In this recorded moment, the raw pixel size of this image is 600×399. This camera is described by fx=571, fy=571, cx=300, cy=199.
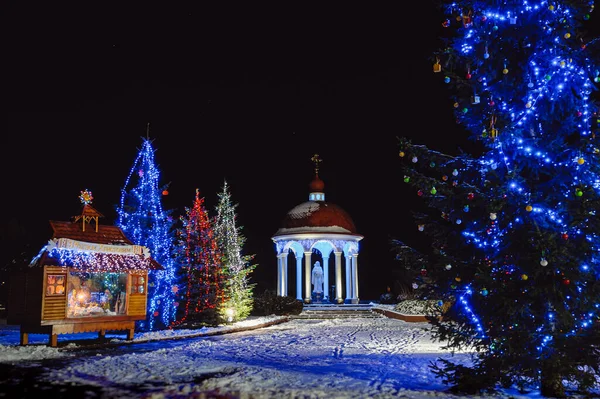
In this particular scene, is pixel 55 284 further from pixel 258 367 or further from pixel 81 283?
pixel 258 367

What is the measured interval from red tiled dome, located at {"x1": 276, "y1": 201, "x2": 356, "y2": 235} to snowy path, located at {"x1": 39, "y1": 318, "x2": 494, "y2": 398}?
19.4 m

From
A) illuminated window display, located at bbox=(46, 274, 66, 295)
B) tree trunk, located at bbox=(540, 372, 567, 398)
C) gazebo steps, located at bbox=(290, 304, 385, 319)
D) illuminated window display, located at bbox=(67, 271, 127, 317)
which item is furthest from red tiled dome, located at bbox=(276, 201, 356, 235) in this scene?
tree trunk, located at bbox=(540, 372, 567, 398)

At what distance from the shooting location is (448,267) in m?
8.55

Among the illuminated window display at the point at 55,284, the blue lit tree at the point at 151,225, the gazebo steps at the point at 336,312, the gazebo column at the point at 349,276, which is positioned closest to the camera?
the illuminated window display at the point at 55,284

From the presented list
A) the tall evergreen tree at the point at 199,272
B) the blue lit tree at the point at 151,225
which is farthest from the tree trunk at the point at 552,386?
the tall evergreen tree at the point at 199,272

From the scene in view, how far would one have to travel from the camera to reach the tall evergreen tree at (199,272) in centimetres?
2288

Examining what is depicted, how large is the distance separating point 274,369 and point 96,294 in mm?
8774

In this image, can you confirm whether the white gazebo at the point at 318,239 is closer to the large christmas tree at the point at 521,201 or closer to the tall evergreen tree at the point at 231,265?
the tall evergreen tree at the point at 231,265

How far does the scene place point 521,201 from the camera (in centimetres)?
827

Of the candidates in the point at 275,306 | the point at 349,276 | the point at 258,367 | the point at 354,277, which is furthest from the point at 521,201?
the point at 349,276

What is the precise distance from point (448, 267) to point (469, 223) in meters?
0.84

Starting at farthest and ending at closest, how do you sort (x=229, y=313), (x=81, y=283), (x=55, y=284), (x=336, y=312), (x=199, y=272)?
(x=336, y=312), (x=229, y=313), (x=199, y=272), (x=81, y=283), (x=55, y=284)

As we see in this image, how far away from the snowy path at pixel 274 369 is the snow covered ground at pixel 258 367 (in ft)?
0.05

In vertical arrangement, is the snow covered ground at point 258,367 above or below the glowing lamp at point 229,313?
below
